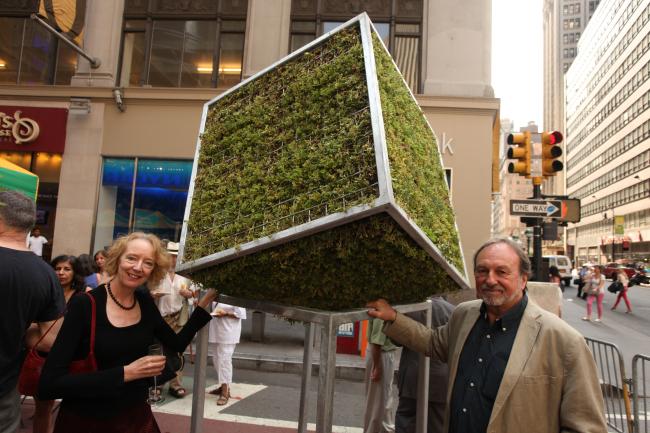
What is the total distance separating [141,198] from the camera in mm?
14539

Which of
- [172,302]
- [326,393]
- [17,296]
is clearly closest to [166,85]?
[172,302]

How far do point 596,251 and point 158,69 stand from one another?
89730 millimetres

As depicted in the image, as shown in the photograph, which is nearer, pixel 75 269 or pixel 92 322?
pixel 92 322

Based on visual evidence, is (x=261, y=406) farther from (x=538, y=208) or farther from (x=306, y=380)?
(x=538, y=208)

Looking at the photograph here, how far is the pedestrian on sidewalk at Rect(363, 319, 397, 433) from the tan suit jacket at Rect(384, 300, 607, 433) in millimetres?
2690

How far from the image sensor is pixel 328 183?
204 centimetres

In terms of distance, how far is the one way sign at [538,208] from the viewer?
10086 millimetres

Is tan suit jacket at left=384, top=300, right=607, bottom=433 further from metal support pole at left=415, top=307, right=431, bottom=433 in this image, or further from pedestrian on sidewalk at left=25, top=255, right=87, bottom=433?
pedestrian on sidewalk at left=25, top=255, right=87, bottom=433

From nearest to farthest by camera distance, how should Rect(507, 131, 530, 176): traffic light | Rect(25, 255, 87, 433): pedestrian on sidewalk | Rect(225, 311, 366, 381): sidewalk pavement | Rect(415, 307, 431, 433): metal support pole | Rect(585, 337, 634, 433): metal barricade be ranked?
1. Rect(415, 307, 431, 433): metal support pole
2. Rect(25, 255, 87, 433): pedestrian on sidewalk
3. Rect(585, 337, 634, 433): metal barricade
4. Rect(225, 311, 366, 381): sidewalk pavement
5. Rect(507, 131, 530, 176): traffic light

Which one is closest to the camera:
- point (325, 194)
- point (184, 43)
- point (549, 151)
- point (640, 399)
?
point (325, 194)

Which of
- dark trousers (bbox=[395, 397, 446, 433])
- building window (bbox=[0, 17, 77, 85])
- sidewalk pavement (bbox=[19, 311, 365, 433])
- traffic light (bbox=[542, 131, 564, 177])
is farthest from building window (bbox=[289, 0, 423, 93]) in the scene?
dark trousers (bbox=[395, 397, 446, 433])

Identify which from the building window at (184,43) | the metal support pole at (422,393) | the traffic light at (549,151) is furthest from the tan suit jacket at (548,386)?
the building window at (184,43)

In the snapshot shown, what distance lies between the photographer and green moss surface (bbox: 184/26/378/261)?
2.02 meters

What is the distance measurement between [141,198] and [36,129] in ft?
12.5
